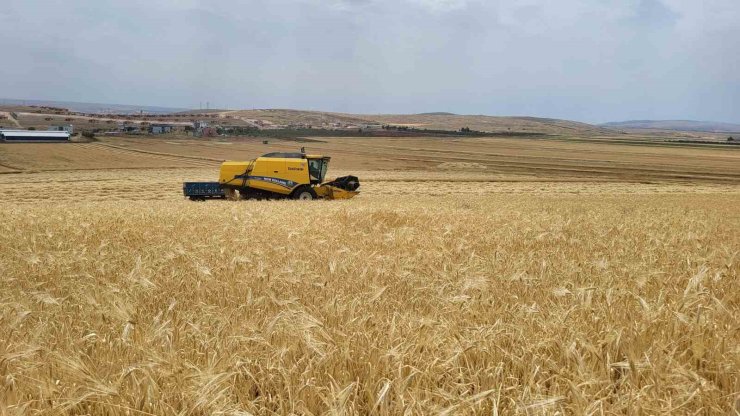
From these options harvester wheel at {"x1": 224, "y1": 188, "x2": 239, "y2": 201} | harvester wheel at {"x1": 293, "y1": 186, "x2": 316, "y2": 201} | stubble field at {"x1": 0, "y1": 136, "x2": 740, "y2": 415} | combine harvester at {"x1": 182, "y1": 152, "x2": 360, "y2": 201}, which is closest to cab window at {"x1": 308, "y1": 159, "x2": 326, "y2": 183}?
combine harvester at {"x1": 182, "y1": 152, "x2": 360, "y2": 201}

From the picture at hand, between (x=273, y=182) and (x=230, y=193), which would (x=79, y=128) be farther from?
(x=273, y=182)

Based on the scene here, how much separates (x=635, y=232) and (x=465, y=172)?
173ft

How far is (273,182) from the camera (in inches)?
1134

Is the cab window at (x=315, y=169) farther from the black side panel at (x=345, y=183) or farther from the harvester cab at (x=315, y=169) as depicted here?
the black side panel at (x=345, y=183)

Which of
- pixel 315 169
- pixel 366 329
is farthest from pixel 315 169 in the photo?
pixel 366 329

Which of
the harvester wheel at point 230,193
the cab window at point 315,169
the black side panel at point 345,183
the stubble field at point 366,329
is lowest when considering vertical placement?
the harvester wheel at point 230,193

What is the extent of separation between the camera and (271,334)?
287 centimetres

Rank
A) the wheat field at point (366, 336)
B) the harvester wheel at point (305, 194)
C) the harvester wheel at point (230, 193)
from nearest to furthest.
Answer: the wheat field at point (366, 336), the harvester wheel at point (305, 194), the harvester wheel at point (230, 193)

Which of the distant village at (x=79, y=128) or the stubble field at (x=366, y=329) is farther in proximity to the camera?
the distant village at (x=79, y=128)

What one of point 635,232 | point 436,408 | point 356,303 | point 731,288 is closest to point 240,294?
point 356,303

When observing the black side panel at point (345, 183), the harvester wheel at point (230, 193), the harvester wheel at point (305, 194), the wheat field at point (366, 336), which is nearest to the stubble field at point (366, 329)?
the wheat field at point (366, 336)

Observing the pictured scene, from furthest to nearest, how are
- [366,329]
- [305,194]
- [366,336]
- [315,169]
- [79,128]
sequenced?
[79,128] < [315,169] < [305,194] < [366,329] < [366,336]

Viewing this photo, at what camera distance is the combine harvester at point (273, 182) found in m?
28.8

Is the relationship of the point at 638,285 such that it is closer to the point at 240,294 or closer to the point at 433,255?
the point at 433,255
